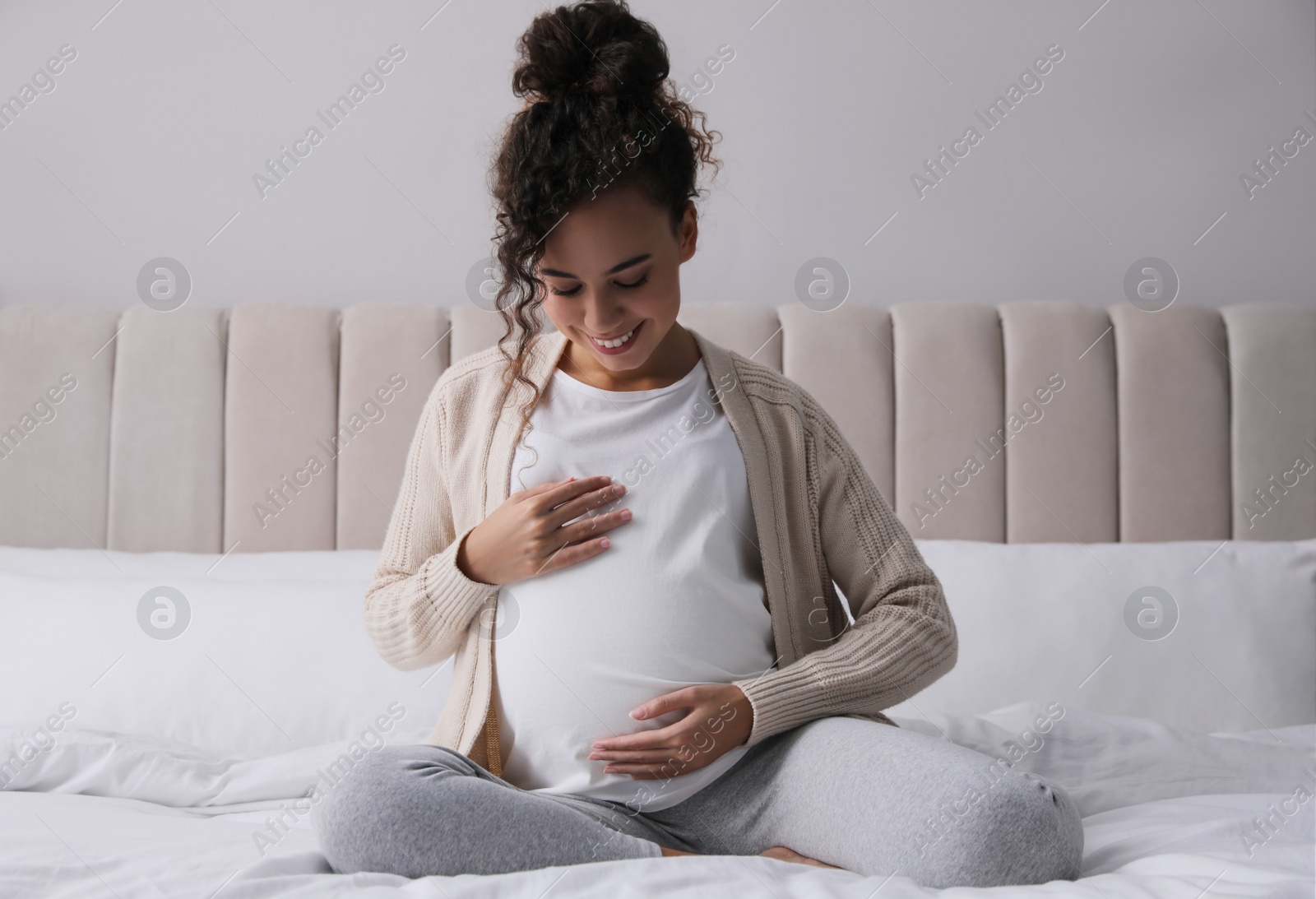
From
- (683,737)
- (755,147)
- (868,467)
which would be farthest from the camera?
(755,147)

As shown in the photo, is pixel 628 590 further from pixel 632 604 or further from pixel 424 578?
pixel 424 578

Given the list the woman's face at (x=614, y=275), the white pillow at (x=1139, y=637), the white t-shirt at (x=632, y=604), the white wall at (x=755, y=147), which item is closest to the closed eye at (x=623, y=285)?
the woman's face at (x=614, y=275)

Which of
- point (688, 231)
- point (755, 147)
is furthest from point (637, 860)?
point (755, 147)

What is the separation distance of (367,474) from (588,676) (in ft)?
2.91

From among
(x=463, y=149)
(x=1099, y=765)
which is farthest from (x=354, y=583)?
(x=1099, y=765)

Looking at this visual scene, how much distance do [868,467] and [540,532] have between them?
92cm

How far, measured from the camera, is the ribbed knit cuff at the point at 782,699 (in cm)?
97

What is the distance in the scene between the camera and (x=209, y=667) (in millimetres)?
1390

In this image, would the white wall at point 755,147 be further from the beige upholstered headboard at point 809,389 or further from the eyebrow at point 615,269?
the eyebrow at point 615,269

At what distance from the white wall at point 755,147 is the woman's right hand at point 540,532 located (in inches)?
38.7

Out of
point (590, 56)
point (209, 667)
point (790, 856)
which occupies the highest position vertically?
point (590, 56)

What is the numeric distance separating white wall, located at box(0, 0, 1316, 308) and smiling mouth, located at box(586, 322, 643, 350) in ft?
3.06

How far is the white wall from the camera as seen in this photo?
6.21ft

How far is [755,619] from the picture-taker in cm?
106
